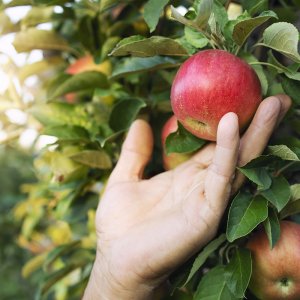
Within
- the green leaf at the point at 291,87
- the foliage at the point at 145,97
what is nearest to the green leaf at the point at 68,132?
the foliage at the point at 145,97

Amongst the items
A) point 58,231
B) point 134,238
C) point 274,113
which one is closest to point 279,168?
point 274,113

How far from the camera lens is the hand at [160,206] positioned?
2.31 feet

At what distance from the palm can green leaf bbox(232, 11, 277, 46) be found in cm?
11

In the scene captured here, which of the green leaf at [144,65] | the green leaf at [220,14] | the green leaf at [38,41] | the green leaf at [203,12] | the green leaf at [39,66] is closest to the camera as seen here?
the green leaf at [203,12]

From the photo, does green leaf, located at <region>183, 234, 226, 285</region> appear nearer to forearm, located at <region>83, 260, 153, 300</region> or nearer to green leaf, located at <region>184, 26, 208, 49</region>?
forearm, located at <region>83, 260, 153, 300</region>

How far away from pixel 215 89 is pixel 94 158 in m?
0.39

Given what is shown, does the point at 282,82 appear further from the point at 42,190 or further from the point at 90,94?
the point at 42,190

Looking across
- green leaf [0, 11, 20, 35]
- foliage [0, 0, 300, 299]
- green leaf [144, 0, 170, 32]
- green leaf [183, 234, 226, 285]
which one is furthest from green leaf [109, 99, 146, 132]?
green leaf [0, 11, 20, 35]

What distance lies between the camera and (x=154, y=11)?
0.76 metres

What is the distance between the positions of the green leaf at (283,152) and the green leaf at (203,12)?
0.74 feet

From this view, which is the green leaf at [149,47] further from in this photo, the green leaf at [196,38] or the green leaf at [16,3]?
the green leaf at [16,3]

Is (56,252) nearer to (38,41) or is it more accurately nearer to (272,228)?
(38,41)

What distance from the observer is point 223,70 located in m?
0.69

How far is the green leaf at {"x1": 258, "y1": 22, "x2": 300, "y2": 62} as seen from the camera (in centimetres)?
68
